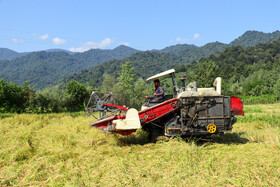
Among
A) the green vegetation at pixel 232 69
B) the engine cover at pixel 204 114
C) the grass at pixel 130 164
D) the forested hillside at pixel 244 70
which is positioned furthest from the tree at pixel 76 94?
the engine cover at pixel 204 114

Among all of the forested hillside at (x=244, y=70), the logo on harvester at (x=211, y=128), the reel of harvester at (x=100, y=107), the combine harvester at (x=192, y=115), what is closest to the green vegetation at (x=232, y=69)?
the forested hillside at (x=244, y=70)

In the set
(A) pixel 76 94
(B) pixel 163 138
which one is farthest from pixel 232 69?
(B) pixel 163 138

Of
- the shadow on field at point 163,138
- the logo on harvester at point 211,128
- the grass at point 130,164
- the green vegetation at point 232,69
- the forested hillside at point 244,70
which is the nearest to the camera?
the grass at point 130,164

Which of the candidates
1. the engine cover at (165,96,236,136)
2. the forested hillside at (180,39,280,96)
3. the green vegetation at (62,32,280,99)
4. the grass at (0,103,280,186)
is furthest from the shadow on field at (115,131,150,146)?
the forested hillside at (180,39,280,96)

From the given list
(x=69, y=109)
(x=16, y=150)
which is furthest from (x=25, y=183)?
(x=69, y=109)

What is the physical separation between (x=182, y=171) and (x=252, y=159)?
1561 millimetres

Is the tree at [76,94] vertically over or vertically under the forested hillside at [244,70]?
under

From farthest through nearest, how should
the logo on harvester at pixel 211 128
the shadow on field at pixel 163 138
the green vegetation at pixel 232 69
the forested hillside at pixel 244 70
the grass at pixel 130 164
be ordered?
the green vegetation at pixel 232 69, the forested hillside at pixel 244 70, the shadow on field at pixel 163 138, the logo on harvester at pixel 211 128, the grass at pixel 130 164

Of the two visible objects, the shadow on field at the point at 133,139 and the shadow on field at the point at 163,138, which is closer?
the shadow on field at the point at 163,138

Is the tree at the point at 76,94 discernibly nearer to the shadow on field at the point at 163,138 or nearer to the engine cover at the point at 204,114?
the shadow on field at the point at 163,138

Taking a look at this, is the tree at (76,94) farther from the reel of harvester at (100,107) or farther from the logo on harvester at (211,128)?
the logo on harvester at (211,128)

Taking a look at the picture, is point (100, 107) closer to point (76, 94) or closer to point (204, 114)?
point (204, 114)

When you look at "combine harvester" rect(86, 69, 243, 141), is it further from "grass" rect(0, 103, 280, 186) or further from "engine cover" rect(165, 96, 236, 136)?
"grass" rect(0, 103, 280, 186)

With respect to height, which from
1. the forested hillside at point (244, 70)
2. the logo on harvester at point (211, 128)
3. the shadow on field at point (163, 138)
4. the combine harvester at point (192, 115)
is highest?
the forested hillside at point (244, 70)
